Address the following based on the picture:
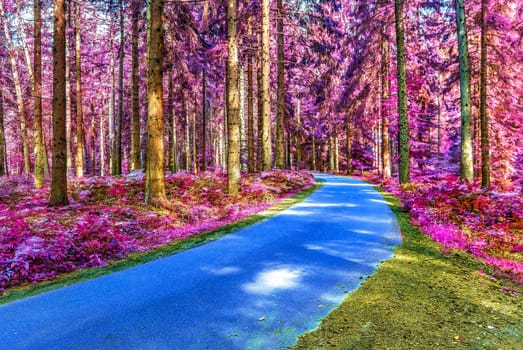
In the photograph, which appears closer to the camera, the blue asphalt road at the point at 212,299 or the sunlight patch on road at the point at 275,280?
the blue asphalt road at the point at 212,299

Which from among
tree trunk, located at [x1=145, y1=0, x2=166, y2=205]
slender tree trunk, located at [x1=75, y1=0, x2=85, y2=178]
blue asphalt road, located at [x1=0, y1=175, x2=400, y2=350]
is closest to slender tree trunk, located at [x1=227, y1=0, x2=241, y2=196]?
tree trunk, located at [x1=145, y1=0, x2=166, y2=205]

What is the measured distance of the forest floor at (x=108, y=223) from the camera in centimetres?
610

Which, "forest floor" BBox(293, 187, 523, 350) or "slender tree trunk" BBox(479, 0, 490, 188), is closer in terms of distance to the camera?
"forest floor" BBox(293, 187, 523, 350)

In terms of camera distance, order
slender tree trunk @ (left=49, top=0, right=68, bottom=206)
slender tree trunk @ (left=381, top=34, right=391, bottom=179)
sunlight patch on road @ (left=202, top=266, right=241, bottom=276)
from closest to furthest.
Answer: sunlight patch on road @ (left=202, top=266, right=241, bottom=276) → slender tree trunk @ (left=49, top=0, right=68, bottom=206) → slender tree trunk @ (left=381, top=34, right=391, bottom=179)

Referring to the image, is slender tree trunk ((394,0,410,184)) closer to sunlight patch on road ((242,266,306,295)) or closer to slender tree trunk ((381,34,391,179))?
slender tree trunk ((381,34,391,179))

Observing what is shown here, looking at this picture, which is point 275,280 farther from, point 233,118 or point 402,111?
point 402,111

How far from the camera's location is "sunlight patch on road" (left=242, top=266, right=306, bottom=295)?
15.1 feet

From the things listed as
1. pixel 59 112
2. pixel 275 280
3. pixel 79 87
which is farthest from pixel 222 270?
pixel 79 87

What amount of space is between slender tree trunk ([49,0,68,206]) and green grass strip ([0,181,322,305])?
19.7ft

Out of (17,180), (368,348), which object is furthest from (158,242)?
(17,180)

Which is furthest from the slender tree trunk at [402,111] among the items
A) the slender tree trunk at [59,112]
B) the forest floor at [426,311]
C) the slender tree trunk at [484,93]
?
the slender tree trunk at [59,112]

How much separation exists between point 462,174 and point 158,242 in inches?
493

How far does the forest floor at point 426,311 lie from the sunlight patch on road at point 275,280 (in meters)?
0.88

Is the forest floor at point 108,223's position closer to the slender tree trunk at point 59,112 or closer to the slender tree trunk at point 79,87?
the slender tree trunk at point 59,112
